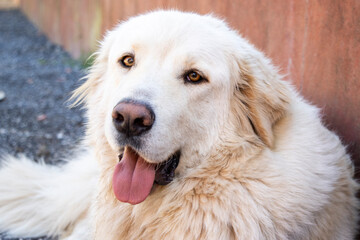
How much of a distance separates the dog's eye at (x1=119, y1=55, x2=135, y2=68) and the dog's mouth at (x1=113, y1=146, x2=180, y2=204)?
52 centimetres

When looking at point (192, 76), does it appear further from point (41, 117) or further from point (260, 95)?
point (41, 117)

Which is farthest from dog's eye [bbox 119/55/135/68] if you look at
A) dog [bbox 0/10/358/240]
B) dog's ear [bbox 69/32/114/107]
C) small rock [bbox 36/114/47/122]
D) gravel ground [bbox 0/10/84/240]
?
small rock [bbox 36/114/47/122]

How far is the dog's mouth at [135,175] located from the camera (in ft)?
7.61

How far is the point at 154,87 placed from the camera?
7.44 ft

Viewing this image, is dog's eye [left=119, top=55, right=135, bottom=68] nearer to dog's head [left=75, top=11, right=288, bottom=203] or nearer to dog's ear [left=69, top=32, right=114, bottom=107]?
dog's head [left=75, top=11, right=288, bottom=203]

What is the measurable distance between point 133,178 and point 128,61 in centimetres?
68

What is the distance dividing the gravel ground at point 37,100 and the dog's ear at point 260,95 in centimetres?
204

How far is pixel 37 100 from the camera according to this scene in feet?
21.4

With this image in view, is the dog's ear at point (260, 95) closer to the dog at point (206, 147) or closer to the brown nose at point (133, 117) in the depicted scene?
the dog at point (206, 147)

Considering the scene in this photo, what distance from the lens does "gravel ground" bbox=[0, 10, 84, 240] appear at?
4.87 meters

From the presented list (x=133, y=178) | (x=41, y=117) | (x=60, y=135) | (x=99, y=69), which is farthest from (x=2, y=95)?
(x=133, y=178)

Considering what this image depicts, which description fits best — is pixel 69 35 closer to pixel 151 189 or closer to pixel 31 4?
pixel 31 4

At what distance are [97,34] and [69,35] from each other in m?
1.65

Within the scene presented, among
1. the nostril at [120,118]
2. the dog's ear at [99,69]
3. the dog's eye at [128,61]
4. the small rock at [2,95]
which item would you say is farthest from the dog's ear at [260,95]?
the small rock at [2,95]
